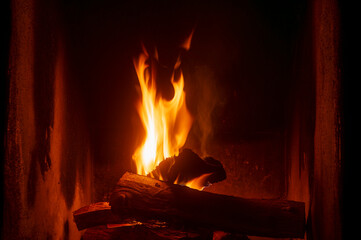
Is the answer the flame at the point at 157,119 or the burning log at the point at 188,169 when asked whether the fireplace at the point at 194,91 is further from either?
the burning log at the point at 188,169

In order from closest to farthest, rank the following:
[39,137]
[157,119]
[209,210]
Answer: [39,137] → [209,210] → [157,119]

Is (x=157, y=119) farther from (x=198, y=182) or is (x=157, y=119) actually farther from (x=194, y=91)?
(x=198, y=182)

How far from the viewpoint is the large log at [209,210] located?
7.34ft

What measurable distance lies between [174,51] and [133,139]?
792 millimetres

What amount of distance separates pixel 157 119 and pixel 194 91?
39 cm

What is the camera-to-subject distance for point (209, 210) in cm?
227

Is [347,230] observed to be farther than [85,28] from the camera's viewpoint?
No

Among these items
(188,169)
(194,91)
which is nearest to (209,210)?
(188,169)

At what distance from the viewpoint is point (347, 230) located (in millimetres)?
1818

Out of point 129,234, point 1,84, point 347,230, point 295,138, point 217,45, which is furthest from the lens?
point 217,45

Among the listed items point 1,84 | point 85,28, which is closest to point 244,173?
point 85,28

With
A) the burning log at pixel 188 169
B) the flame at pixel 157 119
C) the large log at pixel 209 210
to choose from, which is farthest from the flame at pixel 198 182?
the flame at pixel 157 119

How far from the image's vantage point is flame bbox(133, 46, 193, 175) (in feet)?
9.86

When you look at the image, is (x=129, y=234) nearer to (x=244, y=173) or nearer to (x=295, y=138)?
(x=244, y=173)
